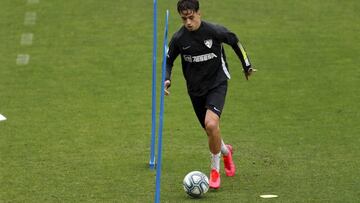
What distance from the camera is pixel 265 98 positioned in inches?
614

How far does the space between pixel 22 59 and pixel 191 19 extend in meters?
8.15

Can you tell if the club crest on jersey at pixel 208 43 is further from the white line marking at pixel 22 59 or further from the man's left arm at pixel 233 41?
the white line marking at pixel 22 59

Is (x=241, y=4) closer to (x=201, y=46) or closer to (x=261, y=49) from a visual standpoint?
(x=261, y=49)

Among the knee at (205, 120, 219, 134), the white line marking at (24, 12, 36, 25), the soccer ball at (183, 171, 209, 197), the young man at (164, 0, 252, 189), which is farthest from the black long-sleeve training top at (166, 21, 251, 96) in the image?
the white line marking at (24, 12, 36, 25)

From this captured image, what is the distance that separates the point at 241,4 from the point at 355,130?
7.95m

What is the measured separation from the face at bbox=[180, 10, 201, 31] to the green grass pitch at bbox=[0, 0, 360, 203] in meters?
2.01

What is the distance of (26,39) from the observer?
19.0 m

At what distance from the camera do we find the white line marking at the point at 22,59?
17.7m

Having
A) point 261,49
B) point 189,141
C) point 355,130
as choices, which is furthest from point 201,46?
point 261,49

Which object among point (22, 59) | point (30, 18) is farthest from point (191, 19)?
point (30, 18)

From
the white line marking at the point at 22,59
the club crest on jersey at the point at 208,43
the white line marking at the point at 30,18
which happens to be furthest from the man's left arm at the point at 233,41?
the white line marking at the point at 30,18

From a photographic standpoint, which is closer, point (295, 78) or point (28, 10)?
point (295, 78)

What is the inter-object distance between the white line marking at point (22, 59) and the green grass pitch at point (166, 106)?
11cm

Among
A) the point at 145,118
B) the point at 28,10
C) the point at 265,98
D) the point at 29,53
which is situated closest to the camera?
the point at 145,118
